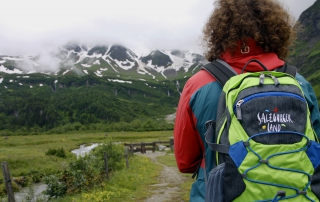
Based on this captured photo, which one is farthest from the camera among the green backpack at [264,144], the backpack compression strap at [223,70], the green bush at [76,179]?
the green bush at [76,179]

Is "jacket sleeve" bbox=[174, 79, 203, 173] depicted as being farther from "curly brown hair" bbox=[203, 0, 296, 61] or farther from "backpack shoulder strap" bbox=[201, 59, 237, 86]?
"curly brown hair" bbox=[203, 0, 296, 61]

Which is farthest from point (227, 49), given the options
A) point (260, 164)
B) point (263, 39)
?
point (260, 164)

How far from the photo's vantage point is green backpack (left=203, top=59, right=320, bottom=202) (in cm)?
192

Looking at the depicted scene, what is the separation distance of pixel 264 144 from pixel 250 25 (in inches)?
39.6

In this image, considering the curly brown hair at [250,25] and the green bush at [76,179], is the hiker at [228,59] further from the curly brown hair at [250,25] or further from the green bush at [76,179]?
the green bush at [76,179]

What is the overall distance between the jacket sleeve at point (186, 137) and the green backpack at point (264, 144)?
1.03ft

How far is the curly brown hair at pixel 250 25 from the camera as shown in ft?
8.20

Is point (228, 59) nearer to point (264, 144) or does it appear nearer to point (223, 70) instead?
point (223, 70)

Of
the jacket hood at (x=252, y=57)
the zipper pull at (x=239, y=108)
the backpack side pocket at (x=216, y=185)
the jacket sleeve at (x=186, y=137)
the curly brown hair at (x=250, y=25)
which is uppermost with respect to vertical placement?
the curly brown hair at (x=250, y=25)

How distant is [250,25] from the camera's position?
249cm

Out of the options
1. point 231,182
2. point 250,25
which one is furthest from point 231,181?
point 250,25

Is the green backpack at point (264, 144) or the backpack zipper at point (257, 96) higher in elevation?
the backpack zipper at point (257, 96)

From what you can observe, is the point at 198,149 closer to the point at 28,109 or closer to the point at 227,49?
the point at 227,49

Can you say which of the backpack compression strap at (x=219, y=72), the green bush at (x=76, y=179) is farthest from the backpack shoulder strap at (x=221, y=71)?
the green bush at (x=76, y=179)
